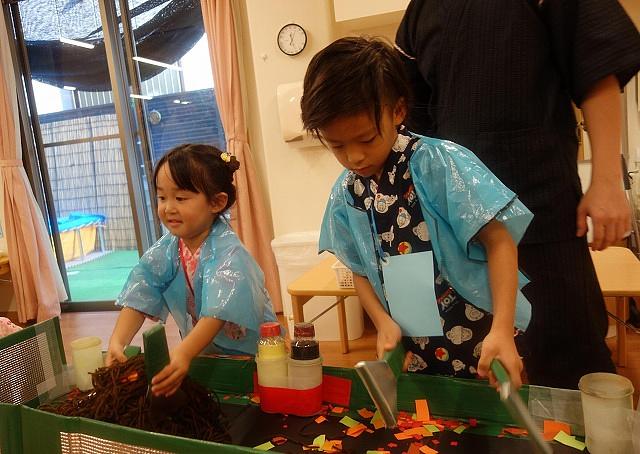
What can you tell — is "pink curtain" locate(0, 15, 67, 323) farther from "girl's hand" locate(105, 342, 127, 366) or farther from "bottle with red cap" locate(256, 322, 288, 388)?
"bottle with red cap" locate(256, 322, 288, 388)

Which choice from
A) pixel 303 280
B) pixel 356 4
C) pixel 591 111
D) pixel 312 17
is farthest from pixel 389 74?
pixel 312 17

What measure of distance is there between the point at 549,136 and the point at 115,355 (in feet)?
3.18

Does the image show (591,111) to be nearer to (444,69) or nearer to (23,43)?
(444,69)

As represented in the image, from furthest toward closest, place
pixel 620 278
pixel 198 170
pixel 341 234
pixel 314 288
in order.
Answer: pixel 314 288 < pixel 620 278 < pixel 198 170 < pixel 341 234

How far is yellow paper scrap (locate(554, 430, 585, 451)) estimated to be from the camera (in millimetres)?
724

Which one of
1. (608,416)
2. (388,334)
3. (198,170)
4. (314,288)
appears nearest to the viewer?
(608,416)

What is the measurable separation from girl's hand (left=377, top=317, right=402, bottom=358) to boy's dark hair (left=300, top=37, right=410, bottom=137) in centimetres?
35

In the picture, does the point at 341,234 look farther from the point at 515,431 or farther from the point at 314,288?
the point at 314,288

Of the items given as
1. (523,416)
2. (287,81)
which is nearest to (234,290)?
(523,416)

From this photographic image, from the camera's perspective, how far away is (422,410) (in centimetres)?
85

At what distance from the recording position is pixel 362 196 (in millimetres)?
1017

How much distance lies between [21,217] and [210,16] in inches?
84.4

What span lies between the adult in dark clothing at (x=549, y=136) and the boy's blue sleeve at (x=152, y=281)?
0.80 meters

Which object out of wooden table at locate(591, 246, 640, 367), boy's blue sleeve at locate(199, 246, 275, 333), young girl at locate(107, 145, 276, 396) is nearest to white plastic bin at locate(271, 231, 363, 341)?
wooden table at locate(591, 246, 640, 367)
